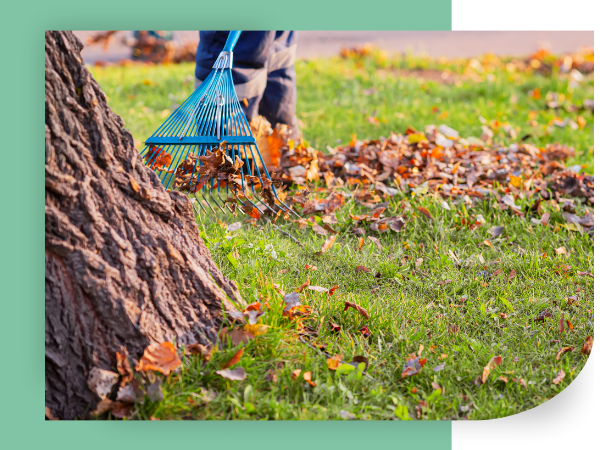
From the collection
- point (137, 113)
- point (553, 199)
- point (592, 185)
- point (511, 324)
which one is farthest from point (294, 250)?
point (137, 113)

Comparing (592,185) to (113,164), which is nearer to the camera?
(113,164)

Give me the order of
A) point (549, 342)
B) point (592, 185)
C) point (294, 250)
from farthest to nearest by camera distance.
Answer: point (592, 185)
point (294, 250)
point (549, 342)

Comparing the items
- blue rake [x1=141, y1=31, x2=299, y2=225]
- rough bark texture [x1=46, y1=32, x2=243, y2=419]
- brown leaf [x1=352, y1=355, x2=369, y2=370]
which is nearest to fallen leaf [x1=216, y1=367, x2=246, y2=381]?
rough bark texture [x1=46, y1=32, x2=243, y2=419]

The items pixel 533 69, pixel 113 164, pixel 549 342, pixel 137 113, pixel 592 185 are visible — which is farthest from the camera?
pixel 533 69

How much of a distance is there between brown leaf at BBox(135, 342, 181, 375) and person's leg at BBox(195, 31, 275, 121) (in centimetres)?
170

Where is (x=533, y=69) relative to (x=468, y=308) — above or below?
above

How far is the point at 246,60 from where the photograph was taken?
2.90 metres

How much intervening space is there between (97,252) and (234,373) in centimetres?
53

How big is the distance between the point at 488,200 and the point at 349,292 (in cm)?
121

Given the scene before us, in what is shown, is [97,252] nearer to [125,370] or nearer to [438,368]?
[125,370]

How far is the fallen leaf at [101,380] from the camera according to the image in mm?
1479

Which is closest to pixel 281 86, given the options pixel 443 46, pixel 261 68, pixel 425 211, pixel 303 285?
pixel 261 68

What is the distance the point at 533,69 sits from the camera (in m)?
5.24

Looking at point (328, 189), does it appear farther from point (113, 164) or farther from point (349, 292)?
point (113, 164)
